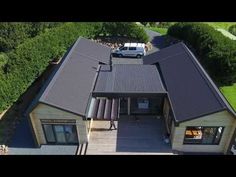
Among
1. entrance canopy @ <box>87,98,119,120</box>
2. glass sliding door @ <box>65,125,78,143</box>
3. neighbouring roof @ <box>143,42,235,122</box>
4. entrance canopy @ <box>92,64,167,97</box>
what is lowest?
glass sliding door @ <box>65,125,78,143</box>

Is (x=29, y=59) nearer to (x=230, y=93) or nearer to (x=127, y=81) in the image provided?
(x=127, y=81)

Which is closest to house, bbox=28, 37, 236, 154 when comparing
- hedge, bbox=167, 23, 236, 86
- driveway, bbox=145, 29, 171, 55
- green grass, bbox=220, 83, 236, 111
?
hedge, bbox=167, 23, 236, 86

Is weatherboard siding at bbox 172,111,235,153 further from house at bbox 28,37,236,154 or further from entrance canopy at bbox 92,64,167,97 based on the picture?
entrance canopy at bbox 92,64,167,97

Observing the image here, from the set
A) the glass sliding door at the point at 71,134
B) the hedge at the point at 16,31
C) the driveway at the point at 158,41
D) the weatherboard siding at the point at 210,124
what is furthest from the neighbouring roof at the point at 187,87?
the hedge at the point at 16,31

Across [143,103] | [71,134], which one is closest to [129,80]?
[143,103]

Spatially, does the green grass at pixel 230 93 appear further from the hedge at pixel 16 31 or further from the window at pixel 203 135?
the hedge at pixel 16 31

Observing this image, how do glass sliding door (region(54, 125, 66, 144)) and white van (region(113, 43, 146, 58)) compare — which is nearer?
glass sliding door (region(54, 125, 66, 144))
